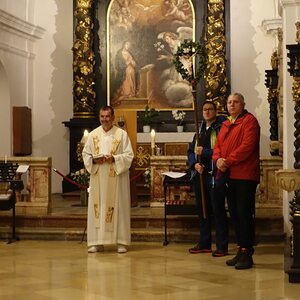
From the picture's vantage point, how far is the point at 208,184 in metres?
10.1

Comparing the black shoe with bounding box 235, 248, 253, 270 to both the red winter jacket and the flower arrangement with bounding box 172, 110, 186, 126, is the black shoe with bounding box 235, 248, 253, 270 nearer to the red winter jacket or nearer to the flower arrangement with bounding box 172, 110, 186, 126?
the red winter jacket

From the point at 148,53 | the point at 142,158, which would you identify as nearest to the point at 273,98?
the point at 142,158

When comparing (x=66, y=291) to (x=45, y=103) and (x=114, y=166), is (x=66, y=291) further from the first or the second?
(x=45, y=103)

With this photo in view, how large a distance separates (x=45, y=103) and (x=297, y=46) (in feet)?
33.8

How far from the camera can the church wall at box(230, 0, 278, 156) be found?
1812 centimetres

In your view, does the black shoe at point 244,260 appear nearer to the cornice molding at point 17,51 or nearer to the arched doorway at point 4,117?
the arched doorway at point 4,117

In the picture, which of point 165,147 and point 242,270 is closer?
point 242,270

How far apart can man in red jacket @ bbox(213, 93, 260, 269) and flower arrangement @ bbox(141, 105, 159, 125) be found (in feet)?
28.9

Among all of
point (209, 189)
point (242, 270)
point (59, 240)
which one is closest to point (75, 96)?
point (59, 240)

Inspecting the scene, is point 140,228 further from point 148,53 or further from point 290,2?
point 148,53

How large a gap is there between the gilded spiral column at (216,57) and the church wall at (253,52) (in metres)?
0.34

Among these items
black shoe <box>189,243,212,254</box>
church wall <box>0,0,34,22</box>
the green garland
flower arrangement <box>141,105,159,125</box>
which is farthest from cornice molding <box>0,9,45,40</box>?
black shoe <box>189,243,212,254</box>

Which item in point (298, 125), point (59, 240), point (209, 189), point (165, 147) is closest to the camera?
point (298, 125)

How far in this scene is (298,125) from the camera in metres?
8.57
